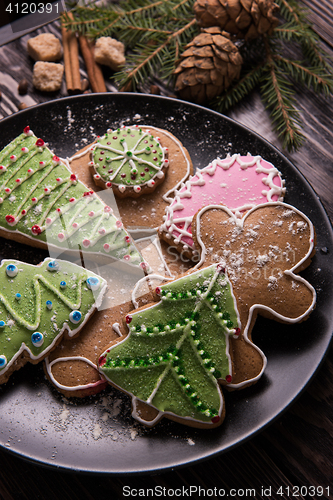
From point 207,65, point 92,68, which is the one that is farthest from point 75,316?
point 92,68

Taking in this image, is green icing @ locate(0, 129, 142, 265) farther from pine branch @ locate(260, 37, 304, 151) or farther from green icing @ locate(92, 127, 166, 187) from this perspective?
pine branch @ locate(260, 37, 304, 151)

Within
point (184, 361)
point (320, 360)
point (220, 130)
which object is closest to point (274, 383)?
point (320, 360)

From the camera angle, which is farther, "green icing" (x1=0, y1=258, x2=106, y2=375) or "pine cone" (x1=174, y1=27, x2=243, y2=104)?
"pine cone" (x1=174, y1=27, x2=243, y2=104)

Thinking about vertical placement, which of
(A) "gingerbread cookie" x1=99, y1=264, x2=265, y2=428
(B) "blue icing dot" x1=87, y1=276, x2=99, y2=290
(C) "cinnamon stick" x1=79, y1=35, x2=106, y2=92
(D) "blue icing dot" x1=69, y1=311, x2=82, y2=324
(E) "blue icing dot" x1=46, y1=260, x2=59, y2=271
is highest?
(C) "cinnamon stick" x1=79, y1=35, x2=106, y2=92

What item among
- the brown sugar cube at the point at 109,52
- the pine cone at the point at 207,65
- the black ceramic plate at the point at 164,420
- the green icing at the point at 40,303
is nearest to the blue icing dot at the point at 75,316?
the green icing at the point at 40,303

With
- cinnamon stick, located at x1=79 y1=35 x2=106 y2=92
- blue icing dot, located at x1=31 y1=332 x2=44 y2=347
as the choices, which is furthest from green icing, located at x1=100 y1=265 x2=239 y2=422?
cinnamon stick, located at x1=79 y1=35 x2=106 y2=92

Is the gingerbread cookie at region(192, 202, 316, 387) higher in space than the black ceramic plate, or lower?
higher
